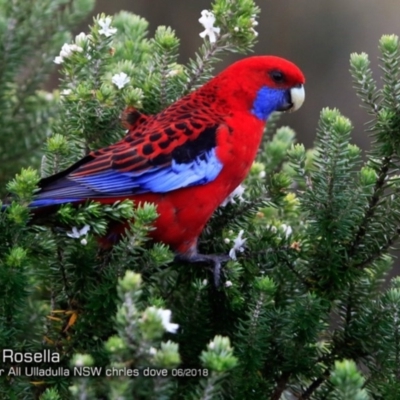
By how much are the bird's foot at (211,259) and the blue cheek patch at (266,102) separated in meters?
0.65

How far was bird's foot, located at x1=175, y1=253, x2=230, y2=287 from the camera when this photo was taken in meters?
1.92

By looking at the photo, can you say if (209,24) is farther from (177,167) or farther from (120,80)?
(177,167)

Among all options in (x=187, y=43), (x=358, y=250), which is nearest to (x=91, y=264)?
(x=358, y=250)

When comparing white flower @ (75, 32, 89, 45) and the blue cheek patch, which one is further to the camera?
the blue cheek patch

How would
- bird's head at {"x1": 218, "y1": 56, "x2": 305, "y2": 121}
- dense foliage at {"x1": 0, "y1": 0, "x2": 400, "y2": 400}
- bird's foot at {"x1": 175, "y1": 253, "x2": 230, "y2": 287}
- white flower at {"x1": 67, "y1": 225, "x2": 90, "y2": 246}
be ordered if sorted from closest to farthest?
dense foliage at {"x1": 0, "y1": 0, "x2": 400, "y2": 400} → white flower at {"x1": 67, "y1": 225, "x2": 90, "y2": 246} → bird's foot at {"x1": 175, "y1": 253, "x2": 230, "y2": 287} → bird's head at {"x1": 218, "y1": 56, "x2": 305, "y2": 121}

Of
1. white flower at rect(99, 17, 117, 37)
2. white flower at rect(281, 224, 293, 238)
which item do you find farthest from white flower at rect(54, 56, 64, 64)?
white flower at rect(281, 224, 293, 238)

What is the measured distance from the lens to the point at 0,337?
163 centimetres

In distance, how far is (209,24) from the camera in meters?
2.14

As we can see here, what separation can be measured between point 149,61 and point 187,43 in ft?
12.3

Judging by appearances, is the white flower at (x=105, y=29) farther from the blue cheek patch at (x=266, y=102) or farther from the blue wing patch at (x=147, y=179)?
the blue cheek patch at (x=266, y=102)

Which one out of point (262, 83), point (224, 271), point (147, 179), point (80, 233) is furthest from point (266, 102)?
point (80, 233)

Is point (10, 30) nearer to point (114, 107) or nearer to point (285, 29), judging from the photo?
point (114, 107)

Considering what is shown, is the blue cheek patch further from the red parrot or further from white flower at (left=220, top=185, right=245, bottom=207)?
white flower at (left=220, top=185, right=245, bottom=207)

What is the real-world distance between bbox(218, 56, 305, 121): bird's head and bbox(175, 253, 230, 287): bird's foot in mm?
628
